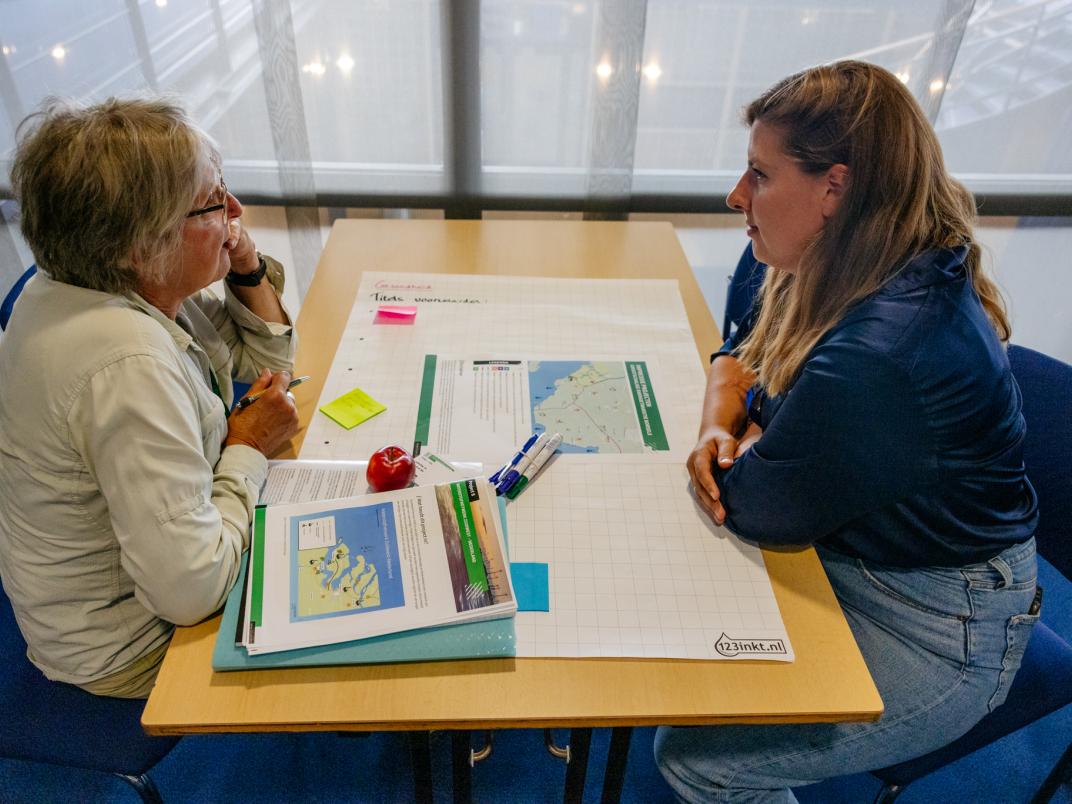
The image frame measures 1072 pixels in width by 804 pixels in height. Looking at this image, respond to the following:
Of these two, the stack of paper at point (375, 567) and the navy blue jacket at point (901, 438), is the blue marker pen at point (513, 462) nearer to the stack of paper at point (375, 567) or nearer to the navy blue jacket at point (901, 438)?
the stack of paper at point (375, 567)

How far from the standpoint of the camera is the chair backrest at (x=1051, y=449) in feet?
4.25

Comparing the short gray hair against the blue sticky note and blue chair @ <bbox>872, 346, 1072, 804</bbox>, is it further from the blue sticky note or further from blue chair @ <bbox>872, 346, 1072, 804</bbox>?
blue chair @ <bbox>872, 346, 1072, 804</bbox>

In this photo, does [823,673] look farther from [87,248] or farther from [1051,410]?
[87,248]

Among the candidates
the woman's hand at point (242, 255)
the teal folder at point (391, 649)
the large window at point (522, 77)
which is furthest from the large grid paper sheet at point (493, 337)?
the large window at point (522, 77)

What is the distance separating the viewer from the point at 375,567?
97cm

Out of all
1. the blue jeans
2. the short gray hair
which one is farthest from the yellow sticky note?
the blue jeans

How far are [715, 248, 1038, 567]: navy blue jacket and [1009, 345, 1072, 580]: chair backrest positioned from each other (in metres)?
0.28

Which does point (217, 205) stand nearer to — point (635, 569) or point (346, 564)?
point (346, 564)

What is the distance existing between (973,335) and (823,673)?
0.50 m

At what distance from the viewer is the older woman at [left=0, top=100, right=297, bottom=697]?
908mm

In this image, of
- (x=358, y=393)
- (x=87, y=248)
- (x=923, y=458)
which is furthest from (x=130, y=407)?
(x=923, y=458)

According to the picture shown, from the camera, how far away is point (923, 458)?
38.9 inches

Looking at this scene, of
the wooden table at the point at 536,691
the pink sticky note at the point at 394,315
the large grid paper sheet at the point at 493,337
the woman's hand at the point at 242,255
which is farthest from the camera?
the pink sticky note at the point at 394,315

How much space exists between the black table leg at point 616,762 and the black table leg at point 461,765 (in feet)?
0.73
